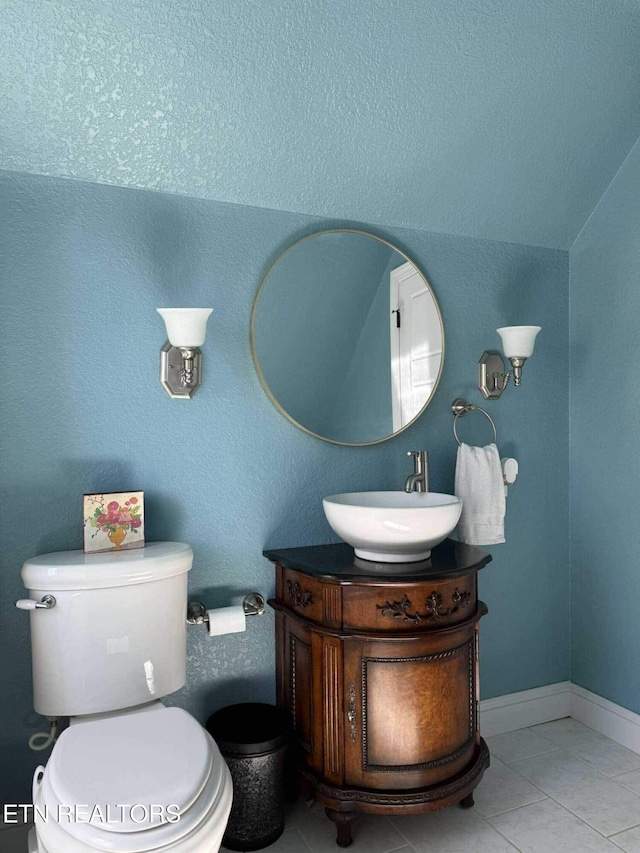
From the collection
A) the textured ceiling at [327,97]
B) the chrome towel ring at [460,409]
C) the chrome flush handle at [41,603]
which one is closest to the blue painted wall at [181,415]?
the chrome towel ring at [460,409]

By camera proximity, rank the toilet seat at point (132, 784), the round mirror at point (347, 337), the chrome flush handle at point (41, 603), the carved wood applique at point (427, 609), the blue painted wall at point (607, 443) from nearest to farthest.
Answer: the toilet seat at point (132, 784) → the chrome flush handle at point (41, 603) → the carved wood applique at point (427, 609) → the round mirror at point (347, 337) → the blue painted wall at point (607, 443)

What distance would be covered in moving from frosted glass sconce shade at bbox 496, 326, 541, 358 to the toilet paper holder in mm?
1291

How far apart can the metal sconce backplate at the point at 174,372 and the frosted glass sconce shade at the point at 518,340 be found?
3.75 feet

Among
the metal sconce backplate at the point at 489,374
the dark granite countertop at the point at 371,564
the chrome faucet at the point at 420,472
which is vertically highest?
the metal sconce backplate at the point at 489,374

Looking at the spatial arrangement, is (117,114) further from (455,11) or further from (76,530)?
(76,530)

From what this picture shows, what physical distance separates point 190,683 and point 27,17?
1.94 m

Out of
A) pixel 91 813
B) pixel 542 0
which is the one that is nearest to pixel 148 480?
pixel 91 813

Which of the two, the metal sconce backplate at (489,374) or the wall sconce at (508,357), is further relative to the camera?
the metal sconce backplate at (489,374)

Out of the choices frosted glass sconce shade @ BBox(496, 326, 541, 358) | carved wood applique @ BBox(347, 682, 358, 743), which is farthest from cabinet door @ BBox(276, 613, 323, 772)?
frosted glass sconce shade @ BBox(496, 326, 541, 358)

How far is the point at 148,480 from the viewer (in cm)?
212

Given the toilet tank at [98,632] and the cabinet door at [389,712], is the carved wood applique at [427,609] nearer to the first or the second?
the cabinet door at [389,712]

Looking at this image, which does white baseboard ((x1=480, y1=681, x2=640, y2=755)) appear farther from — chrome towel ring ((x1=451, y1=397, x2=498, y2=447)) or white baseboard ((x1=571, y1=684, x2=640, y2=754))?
chrome towel ring ((x1=451, y1=397, x2=498, y2=447))

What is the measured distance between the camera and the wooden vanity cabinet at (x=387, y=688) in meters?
1.90

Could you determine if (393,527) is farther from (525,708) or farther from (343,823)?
(525,708)
